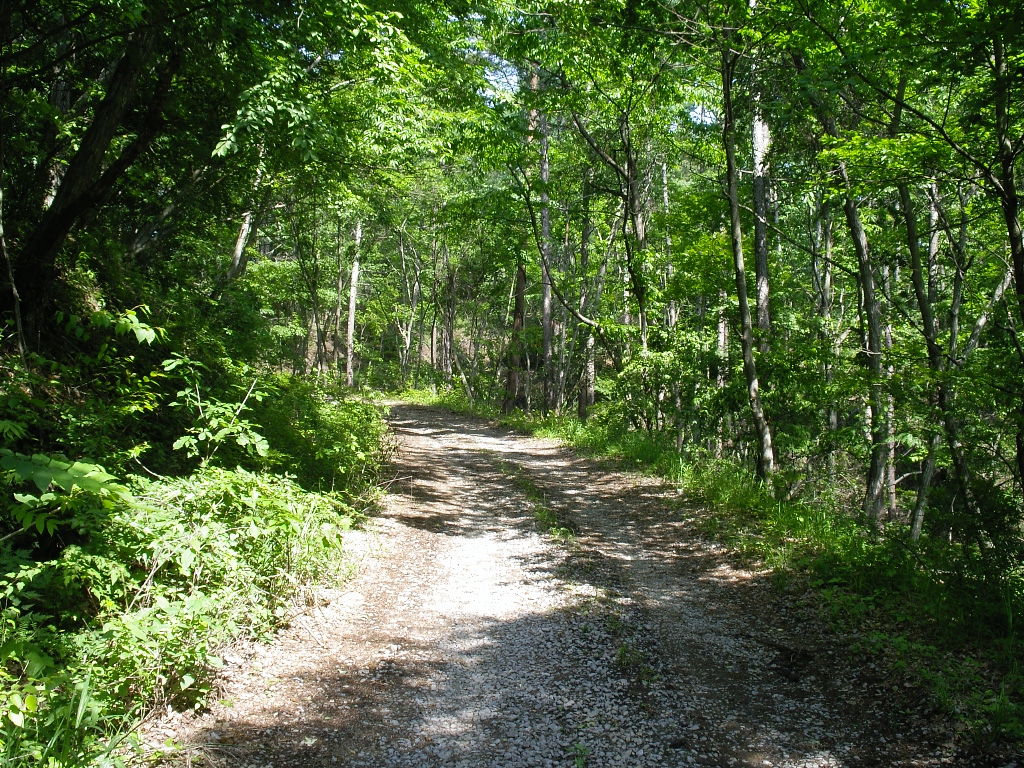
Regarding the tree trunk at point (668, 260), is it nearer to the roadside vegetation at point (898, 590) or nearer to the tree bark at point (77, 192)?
the roadside vegetation at point (898, 590)

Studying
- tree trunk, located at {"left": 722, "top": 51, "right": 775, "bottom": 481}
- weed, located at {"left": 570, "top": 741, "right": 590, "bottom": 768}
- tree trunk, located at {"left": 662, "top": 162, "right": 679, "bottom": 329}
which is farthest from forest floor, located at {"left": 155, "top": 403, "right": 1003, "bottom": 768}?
tree trunk, located at {"left": 662, "top": 162, "right": 679, "bottom": 329}

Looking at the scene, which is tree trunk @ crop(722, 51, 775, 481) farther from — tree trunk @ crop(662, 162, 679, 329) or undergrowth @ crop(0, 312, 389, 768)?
undergrowth @ crop(0, 312, 389, 768)

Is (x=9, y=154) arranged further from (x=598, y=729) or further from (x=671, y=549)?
(x=671, y=549)

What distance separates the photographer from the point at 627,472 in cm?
1075

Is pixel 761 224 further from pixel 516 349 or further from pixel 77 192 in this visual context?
pixel 77 192

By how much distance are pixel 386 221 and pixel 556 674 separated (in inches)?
452

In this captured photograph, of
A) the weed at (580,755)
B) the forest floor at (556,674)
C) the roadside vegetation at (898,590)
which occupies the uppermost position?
the roadside vegetation at (898,590)

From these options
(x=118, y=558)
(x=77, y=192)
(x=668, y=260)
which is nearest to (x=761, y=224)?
Result: (x=668, y=260)

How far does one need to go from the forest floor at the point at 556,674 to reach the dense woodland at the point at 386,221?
0.40 metres

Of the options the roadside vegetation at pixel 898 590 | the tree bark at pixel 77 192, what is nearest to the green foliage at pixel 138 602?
the tree bark at pixel 77 192

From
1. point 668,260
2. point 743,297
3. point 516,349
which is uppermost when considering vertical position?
point 668,260

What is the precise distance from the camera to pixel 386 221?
542 inches

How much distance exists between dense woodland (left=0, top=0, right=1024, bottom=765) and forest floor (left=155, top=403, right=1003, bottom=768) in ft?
1.30

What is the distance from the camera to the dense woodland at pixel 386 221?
3625mm
